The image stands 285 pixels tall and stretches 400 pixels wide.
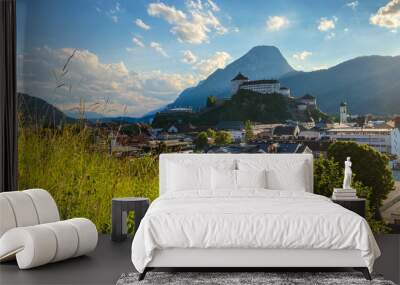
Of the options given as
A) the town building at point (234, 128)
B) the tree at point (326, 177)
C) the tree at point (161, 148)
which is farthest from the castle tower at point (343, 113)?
the tree at point (161, 148)

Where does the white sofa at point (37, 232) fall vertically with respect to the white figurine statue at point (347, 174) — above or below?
below

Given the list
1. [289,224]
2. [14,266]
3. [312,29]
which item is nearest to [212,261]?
Result: [289,224]

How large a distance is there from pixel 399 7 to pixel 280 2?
146 centimetres

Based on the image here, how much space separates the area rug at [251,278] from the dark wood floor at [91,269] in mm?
214

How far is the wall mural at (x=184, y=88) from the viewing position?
26.6 feet

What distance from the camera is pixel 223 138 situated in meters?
8.27

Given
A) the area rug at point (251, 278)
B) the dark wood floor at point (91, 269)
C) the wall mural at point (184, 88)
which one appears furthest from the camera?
the wall mural at point (184, 88)

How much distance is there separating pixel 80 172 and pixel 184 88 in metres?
1.72

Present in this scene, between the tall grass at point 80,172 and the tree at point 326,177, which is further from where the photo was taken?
the tall grass at point 80,172

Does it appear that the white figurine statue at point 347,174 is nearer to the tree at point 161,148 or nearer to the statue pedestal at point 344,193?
the statue pedestal at point 344,193

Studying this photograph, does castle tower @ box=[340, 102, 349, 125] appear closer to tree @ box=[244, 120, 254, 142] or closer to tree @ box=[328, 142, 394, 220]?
tree @ box=[328, 142, 394, 220]

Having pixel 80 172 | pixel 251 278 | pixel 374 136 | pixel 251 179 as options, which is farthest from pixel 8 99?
pixel 374 136

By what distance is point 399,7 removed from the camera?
790 centimetres

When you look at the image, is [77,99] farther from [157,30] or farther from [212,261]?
[212,261]
